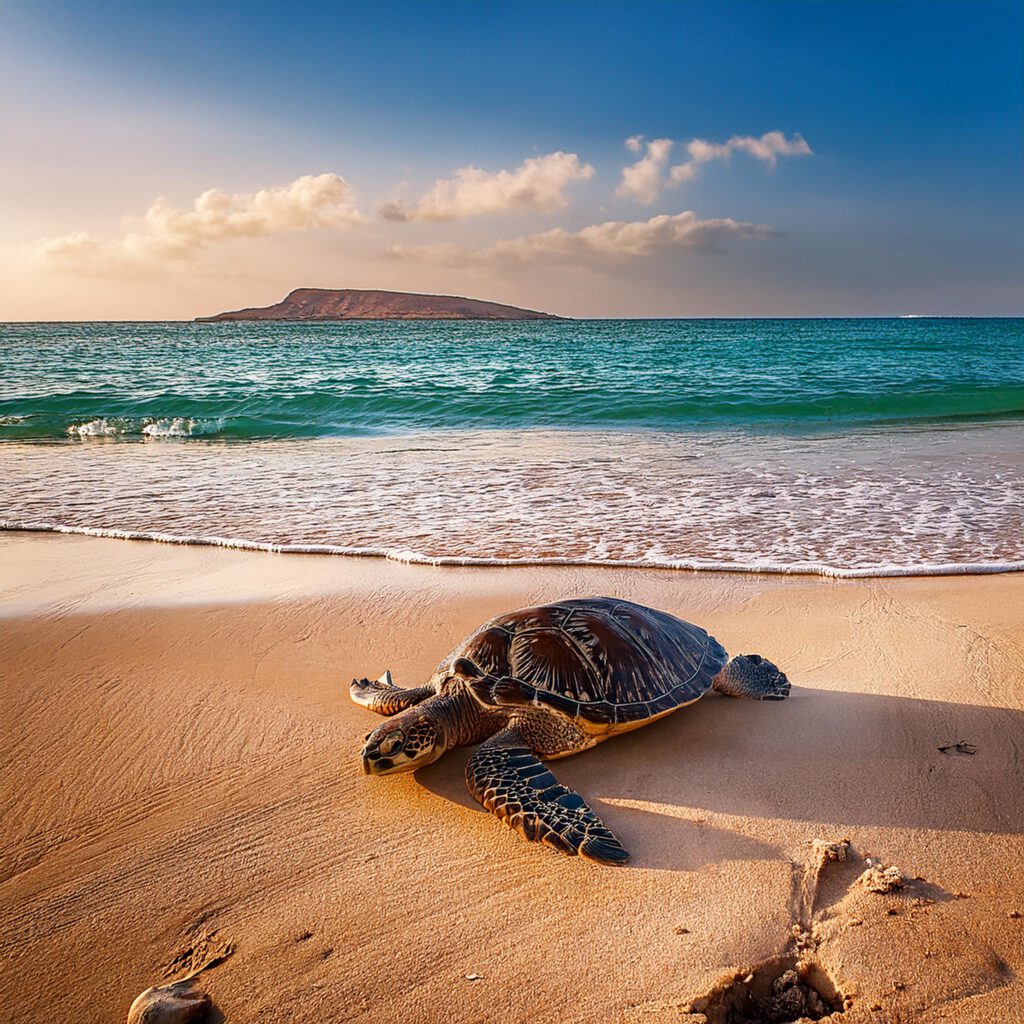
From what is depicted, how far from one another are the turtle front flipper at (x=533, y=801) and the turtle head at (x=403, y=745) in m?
0.20

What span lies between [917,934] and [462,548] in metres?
5.04

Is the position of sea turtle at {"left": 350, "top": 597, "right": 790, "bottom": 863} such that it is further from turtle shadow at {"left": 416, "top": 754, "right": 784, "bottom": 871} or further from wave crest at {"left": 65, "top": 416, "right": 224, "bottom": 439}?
wave crest at {"left": 65, "top": 416, "right": 224, "bottom": 439}

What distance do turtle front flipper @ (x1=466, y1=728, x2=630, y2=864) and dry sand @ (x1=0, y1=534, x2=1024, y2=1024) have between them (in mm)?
81

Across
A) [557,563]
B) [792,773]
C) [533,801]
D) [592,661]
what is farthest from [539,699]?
[557,563]

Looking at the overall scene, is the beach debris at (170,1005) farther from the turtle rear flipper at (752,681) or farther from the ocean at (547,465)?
the ocean at (547,465)

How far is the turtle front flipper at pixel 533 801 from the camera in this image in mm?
2730

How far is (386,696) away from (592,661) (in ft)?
3.78

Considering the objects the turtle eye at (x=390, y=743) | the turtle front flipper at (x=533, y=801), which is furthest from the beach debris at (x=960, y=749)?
the turtle eye at (x=390, y=743)

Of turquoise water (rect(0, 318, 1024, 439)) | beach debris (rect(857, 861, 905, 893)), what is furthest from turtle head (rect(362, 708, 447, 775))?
turquoise water (rect(0, 318, 1024, 439))

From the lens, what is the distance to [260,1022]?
82.5 inches

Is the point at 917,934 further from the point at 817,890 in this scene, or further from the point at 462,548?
the point at 462,548

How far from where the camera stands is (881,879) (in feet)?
8.18

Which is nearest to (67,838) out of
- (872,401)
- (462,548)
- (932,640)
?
(462,548)

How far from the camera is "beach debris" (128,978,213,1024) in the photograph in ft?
6.79
